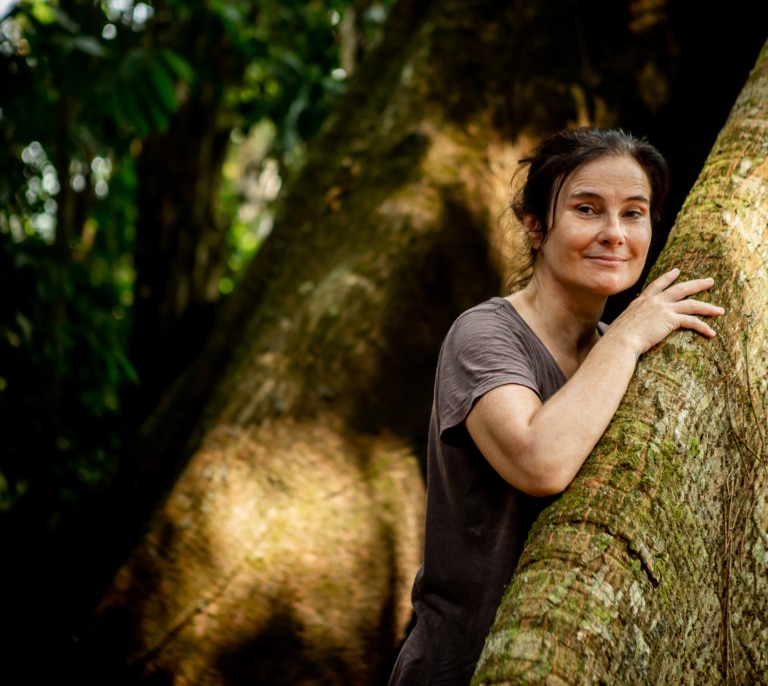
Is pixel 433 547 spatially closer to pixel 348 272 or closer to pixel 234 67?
pixel 348 272

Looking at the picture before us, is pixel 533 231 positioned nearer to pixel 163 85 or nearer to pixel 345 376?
pixel 345 376

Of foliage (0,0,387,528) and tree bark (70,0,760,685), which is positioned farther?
foliage (0,0,387,528)

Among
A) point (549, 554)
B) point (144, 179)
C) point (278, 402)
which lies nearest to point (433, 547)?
point (549, 554)

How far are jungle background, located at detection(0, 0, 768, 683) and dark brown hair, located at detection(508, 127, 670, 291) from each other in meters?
1.43

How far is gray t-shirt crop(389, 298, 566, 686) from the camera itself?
67.9 inches

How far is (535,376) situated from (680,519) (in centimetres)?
41

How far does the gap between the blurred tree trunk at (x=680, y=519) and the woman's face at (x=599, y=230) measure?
14cm

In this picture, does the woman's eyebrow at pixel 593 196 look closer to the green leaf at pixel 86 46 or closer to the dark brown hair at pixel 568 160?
the dark brown hair at pixel 568 160

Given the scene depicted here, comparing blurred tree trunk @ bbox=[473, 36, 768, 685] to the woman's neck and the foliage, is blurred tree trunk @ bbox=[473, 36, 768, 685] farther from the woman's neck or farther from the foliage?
the foliage

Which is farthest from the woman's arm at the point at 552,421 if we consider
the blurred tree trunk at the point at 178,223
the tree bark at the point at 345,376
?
the blurred tree trunk at the point at 178,223

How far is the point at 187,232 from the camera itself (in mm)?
6430

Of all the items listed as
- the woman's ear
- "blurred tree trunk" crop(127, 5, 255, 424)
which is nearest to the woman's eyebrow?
the woman's ear

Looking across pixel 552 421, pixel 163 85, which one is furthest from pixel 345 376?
pixel 163 85

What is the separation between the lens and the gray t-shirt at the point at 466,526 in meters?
1.73
